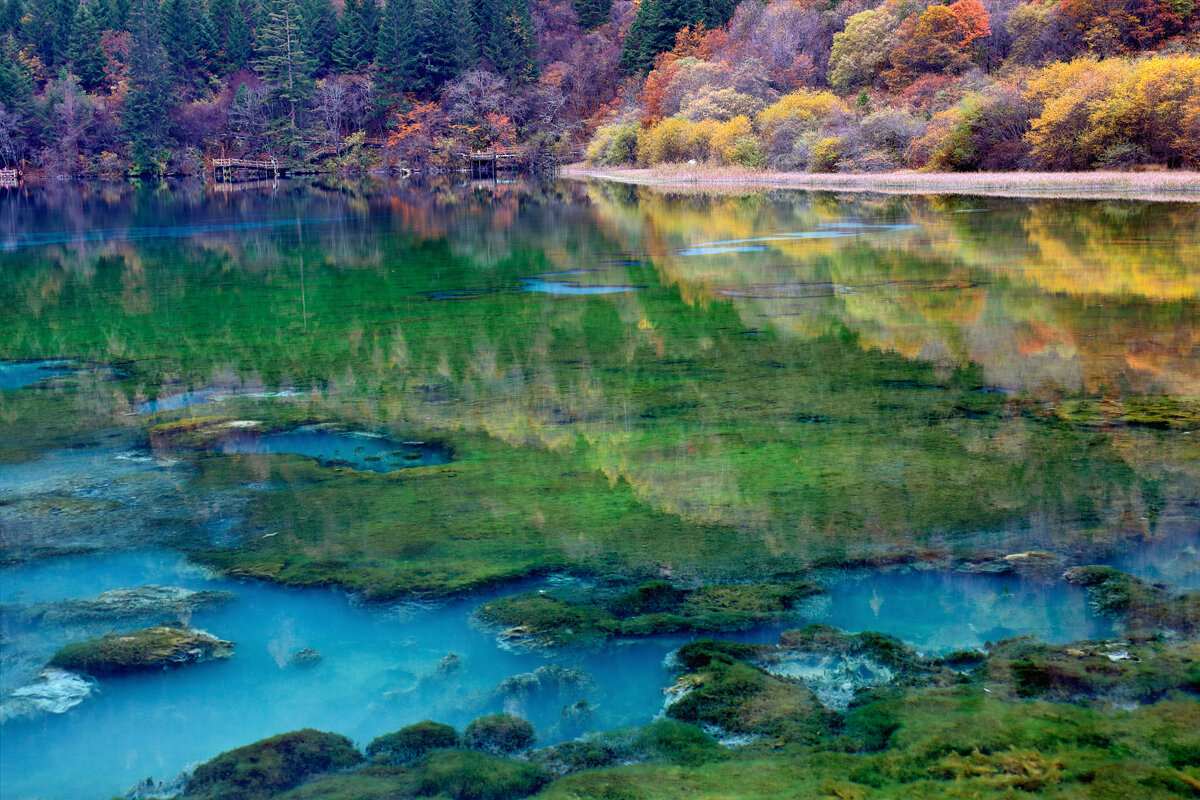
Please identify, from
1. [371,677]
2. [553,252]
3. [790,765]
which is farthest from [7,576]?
[553,252]

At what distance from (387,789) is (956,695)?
2.06m

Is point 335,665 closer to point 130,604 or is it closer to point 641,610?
point 130,604

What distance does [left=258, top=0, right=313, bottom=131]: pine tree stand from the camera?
72.1 metres

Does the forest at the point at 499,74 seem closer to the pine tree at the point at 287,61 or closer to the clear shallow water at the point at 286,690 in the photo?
the pine tree at the point at 287,61

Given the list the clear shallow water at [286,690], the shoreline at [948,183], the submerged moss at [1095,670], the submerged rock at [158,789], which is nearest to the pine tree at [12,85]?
the shoreline at [948,183]

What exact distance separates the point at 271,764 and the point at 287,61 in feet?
249

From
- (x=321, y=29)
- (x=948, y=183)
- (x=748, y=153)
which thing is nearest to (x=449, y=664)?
(x=948, y=183)

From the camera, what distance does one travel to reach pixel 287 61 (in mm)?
71375

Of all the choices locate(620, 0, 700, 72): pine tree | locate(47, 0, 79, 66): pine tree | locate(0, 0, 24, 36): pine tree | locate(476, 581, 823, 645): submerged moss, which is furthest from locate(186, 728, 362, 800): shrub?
locate(0, 0, 24, 36): pine tree

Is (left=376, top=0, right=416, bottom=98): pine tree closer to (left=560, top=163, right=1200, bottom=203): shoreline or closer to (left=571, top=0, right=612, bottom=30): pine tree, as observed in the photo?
(left=571, top=0, right=612, bottom=30): pine tree

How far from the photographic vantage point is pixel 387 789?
3154 millimetres

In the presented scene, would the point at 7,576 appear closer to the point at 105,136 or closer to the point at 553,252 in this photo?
the point at 553,252

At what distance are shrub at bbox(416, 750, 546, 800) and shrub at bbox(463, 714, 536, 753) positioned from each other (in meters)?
0.09

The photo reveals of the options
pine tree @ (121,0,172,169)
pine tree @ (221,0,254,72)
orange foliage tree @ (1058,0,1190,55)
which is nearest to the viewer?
orange foliage tree @ (1058,0,1190,55)
